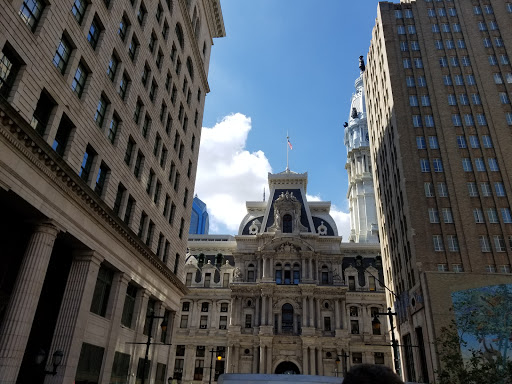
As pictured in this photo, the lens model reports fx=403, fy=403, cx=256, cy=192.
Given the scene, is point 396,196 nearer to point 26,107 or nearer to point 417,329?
point 417,329

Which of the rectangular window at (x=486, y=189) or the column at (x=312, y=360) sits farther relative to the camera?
the column at (x=312, y=360)

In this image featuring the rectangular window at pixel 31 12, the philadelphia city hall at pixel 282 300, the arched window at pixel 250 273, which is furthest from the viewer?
the arched window at pixel 250 273

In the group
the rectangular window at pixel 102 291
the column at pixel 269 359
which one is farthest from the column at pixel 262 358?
the rectangular window at pixel 102 291

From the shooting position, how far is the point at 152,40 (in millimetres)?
33312

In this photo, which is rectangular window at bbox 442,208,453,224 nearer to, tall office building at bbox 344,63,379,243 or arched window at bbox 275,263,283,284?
arched window at bbox 275,263,283,284

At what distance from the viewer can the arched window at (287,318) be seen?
208 feet

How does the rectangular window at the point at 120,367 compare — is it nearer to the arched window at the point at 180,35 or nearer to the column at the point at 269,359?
the arched window at the point at 180,35

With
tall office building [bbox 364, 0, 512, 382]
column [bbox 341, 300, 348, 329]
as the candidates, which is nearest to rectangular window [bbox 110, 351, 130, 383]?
tall office building [bbox 364, 0, 512, 382]

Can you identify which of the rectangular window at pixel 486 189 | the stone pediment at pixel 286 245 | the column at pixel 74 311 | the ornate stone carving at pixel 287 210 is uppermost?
the ornate stone carving at pixel 287 210

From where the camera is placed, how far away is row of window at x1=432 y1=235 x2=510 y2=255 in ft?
131

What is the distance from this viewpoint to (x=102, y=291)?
25562 mm

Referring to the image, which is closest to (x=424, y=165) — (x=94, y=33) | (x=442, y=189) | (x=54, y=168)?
(x=442, y=189)

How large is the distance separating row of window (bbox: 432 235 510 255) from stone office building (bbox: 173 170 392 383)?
21.4 meters

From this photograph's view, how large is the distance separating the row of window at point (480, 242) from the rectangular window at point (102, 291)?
31.0 metres
